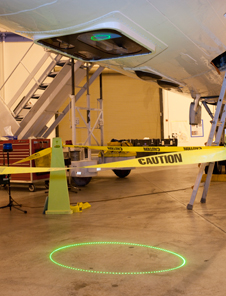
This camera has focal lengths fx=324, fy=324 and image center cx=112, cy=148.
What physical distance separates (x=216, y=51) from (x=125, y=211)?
273 centimetres

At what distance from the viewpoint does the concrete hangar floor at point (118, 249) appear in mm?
2395

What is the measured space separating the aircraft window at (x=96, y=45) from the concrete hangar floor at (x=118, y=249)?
2259 mm

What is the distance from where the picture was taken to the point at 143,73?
5055mm

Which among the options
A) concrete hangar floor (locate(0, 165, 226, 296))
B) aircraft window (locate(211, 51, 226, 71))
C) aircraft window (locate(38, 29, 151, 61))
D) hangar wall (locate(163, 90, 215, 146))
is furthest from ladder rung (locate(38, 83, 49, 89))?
hangar wall (locate(163, 90, 215, 146))

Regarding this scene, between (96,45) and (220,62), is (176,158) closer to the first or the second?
(96,45)

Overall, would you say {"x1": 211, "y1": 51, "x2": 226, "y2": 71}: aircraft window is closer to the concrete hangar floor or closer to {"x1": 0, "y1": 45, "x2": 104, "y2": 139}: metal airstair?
the concrete hangar floor

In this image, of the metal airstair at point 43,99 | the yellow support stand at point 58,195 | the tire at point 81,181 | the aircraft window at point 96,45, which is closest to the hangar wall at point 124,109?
the metal airstair at point 43,99

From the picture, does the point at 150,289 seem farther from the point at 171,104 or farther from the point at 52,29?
the point at 171,104

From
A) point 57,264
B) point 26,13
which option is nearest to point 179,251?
point 57,264

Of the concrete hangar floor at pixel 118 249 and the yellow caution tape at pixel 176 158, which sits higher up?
the yellow caution tape at pixel 176 158

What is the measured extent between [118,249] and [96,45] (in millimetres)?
2534

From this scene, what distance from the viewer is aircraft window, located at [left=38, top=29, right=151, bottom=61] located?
3836mm

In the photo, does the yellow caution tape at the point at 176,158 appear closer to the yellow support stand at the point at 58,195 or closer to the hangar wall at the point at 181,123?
the yellow support stand at the point at 58,195

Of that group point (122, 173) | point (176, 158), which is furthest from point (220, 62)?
point (122, 173)
